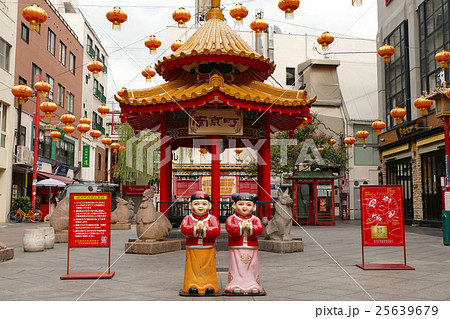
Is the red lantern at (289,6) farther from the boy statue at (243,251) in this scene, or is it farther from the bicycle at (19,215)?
the bicycle at (19,215)

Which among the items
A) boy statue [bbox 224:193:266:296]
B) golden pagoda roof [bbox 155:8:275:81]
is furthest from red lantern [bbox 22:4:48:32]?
boy statue [bbox 224:193:266:296]

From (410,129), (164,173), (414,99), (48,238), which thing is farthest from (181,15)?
(414,99)

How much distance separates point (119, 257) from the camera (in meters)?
10.3

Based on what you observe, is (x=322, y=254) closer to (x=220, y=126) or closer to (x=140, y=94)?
(x=220, y=126)

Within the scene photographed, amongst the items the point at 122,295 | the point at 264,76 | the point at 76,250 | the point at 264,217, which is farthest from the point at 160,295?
the point at 264,76

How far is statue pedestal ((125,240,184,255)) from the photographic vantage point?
10.6 m

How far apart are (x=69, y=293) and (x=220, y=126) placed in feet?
20.7

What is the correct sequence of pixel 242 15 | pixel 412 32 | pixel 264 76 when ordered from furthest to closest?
pixel 412 32 → pixel 264 76 → pixel 242 15

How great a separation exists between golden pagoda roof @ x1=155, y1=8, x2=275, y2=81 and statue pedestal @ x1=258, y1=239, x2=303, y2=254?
494 centimetres

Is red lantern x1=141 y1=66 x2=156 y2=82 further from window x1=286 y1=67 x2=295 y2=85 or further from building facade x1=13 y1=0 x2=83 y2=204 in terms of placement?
window x1=286 y1=67 x2=295 y2=85

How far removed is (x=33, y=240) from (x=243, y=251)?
7756 millimetres

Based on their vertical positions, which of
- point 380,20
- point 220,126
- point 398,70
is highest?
point 380,20

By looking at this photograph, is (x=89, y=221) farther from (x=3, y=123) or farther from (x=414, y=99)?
(x=414, y=99)

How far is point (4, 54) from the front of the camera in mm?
24172
